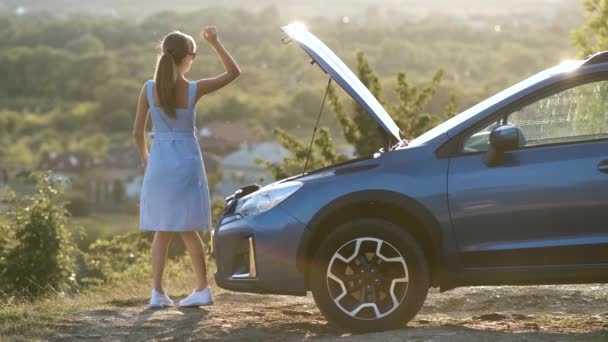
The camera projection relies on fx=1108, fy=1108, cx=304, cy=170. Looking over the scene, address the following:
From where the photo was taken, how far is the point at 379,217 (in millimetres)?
6078

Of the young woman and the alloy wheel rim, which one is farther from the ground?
the young woman

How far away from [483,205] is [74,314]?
2.81 m

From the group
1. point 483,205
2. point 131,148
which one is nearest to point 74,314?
point 483,205

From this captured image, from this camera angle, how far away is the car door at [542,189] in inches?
224

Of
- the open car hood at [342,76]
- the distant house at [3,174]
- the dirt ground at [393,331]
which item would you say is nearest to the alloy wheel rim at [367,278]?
the dirt ground at [393,331]

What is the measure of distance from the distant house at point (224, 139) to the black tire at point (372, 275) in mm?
140223

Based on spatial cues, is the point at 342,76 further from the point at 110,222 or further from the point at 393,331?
the point at 110,222

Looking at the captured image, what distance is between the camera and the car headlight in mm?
6180

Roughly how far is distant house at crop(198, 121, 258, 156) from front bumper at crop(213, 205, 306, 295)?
459ft

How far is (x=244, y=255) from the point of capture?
635cm

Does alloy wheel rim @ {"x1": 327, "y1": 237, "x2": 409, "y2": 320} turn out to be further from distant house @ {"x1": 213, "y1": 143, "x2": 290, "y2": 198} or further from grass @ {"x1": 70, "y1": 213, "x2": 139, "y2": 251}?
Answer: distant house @ {"x1": 213, "y1": 143, "x2": 290, "y2": 198}

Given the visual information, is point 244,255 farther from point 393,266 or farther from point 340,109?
point 340,109

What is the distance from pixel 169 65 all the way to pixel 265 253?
4.89 feet

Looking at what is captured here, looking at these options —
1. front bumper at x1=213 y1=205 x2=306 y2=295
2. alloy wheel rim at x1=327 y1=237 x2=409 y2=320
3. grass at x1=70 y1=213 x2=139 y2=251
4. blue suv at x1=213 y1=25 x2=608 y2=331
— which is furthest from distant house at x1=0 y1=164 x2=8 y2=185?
alloy wheel rim at x1=327 y1=237 x2=409 y2=320
